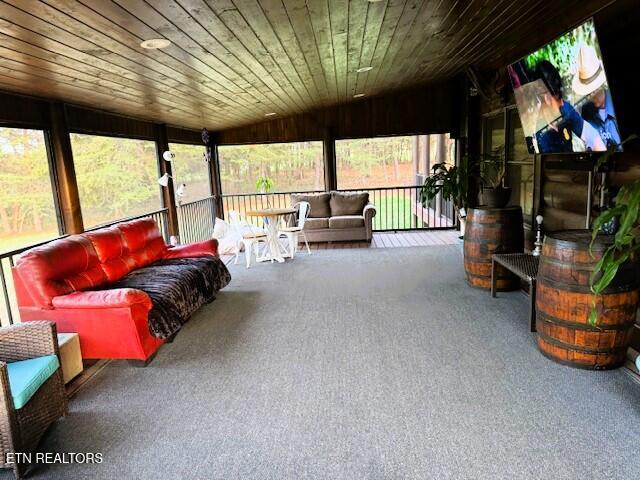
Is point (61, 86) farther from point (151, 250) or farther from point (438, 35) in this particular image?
point (438, 35)

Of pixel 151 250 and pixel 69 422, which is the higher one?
pixel 151 250

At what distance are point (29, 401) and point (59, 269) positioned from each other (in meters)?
1.27

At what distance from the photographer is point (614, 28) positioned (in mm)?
3150

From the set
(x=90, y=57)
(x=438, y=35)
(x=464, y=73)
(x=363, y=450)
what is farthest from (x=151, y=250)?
(x=464, y=73)

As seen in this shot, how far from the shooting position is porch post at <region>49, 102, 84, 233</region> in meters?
3.85

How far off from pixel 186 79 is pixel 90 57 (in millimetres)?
1061

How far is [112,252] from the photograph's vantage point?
381cm

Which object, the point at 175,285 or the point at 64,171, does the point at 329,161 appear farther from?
the point at 175,285

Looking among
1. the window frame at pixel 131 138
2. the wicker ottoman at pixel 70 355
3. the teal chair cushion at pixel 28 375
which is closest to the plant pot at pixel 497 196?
the wicker ottoman at pixel 70 355

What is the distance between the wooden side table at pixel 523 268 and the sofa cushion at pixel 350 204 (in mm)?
3539

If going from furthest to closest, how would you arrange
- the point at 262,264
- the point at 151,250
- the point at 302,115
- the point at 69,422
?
1. the point at 302,115
2. the point at 262,264
3. the point at 151,250
4. the point at 69,422

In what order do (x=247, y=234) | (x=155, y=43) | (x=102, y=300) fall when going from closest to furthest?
(x=155, y=43) < (x=102, y=300) < (x=247, y=234)

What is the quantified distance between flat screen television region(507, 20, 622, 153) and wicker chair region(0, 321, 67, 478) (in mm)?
3295

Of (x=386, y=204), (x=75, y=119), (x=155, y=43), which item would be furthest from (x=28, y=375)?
(x=386, y=204)
